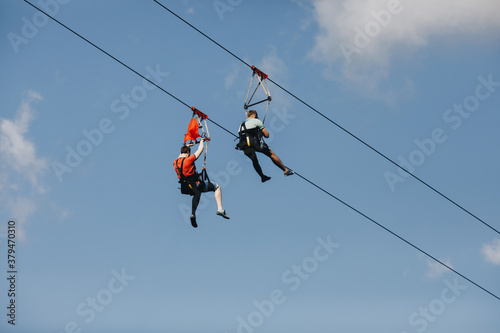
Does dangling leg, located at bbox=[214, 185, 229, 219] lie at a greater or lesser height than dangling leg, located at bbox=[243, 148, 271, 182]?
Answer: lesser

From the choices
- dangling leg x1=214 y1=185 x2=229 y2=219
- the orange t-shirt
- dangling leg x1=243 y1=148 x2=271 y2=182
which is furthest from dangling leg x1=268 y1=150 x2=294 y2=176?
the orange t-shirt

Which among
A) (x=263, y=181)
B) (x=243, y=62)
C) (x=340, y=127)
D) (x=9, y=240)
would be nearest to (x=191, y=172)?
(x=263, y=181)

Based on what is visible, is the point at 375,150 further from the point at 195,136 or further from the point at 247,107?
the point at 195,136

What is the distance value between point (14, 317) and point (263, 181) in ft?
23.6

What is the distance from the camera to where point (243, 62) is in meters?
13.3

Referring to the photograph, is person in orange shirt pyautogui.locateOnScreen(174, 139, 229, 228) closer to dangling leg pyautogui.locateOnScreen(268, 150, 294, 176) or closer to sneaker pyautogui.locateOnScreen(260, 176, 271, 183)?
sneaker pyautogui.locateOnScreen(260, 176, 271, 183)

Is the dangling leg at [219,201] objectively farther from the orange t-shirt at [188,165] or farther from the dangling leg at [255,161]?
the dangling leg at [255,161]

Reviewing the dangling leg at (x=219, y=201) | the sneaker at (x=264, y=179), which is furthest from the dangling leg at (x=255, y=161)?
the dangling leg at (x=219, y=201)

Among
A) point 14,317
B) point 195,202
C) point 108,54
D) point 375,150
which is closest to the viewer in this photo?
point 108,54

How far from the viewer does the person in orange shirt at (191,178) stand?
1336 centimetres

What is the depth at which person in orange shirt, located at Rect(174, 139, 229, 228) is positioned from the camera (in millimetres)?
13359

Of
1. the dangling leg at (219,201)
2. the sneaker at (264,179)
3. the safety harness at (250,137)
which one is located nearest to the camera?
the dangling leg at (219,201)

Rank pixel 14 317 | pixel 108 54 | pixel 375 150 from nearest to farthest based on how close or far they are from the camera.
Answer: pixel 108 54, pixel 375 150, pixel 14 317

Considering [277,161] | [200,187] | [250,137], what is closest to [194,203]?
[200,187]
